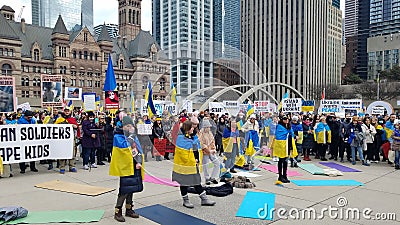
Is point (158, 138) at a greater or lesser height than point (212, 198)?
greater

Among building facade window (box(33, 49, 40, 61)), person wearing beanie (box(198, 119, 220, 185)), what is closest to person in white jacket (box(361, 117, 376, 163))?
person wearing beanie (box(198, 119, 220, 185))

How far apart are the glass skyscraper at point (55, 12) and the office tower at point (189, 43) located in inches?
6080

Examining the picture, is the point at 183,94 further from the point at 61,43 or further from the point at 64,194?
the point at 61,43

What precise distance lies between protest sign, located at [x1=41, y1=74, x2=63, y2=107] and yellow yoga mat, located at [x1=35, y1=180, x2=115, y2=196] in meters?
4.66

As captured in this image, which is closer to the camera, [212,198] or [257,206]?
[257,206]

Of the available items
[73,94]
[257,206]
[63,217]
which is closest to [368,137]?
[257,206]

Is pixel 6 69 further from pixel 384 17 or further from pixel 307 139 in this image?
pixel 384 17

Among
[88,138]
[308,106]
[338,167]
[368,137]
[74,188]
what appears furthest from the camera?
[308,106]

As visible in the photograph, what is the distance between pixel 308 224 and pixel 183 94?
14.9 ft

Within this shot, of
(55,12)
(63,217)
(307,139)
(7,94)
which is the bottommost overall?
(63,217)

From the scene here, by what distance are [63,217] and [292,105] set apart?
15.5m

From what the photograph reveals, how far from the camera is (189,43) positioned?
6.77 metres

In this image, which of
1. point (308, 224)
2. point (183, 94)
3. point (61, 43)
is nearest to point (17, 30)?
point (61, 43)

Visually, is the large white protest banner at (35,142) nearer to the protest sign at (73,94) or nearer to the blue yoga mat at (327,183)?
the blue yoga mat at (327,183)
